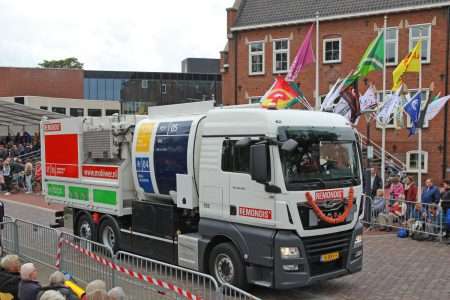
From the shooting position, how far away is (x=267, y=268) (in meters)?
7.74

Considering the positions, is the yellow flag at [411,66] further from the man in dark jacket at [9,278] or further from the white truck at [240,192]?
the man in dark jacket at [9,278]

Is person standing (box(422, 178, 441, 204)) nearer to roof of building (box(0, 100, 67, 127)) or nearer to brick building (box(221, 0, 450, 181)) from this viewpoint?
brick building (box(221, 0, 450, 181))

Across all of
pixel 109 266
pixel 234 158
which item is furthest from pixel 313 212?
pixel 109 266

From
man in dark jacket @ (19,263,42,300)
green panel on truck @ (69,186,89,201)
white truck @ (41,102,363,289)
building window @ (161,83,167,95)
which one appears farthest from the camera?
building window @ (161,83,167,95)

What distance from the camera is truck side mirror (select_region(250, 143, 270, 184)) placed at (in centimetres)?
748

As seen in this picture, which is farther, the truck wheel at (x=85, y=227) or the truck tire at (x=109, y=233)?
the truck wheel at (x=85, y=227)

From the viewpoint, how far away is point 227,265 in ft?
27.6

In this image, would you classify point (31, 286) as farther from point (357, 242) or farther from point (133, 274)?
point (357, 242)

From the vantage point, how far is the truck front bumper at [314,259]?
756 centimetres

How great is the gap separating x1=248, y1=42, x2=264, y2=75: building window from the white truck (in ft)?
69.1

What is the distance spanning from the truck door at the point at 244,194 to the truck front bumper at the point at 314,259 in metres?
0.42

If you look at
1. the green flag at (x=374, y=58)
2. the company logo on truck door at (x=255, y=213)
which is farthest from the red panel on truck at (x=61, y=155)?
the green flag at (x=374, y=58)

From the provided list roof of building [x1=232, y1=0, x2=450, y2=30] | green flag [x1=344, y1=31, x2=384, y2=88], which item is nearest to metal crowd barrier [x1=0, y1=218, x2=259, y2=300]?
green flag [x1=344, y1=31, x2=384, y2=88]

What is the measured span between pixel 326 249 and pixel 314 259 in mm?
293
